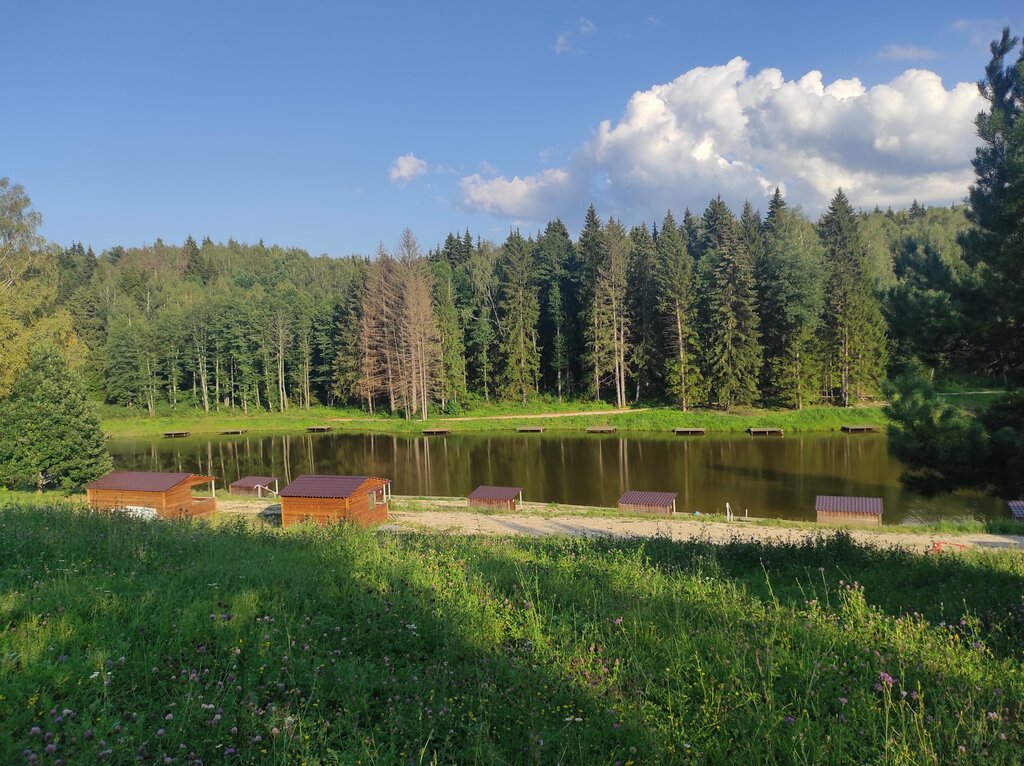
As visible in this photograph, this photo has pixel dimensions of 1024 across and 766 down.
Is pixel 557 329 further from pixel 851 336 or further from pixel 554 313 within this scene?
pixel 851 336

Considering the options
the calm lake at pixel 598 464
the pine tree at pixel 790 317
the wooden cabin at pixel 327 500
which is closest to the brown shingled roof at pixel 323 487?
the wooden cabin at pixel 327 500

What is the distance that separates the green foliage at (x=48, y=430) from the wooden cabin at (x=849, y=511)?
29.2 meters

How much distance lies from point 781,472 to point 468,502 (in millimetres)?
17196

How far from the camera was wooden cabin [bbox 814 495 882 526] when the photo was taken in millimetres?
20375

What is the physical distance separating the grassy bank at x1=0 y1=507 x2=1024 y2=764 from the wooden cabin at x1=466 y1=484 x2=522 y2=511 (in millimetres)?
17048

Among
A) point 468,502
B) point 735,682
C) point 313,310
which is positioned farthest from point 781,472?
point 313,310

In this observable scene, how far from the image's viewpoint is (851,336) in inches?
1973

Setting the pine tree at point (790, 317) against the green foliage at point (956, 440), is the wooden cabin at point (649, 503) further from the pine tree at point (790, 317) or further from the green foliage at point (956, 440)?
the pine tree at point (790, 317)

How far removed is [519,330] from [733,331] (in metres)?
20.8

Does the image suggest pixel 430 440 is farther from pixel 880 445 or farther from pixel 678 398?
pixel 880 445

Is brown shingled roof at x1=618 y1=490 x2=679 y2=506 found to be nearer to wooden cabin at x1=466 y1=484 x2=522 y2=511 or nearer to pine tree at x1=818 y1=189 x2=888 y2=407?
wooden cabin at x1=466 y1=484 x2=522 y2=511

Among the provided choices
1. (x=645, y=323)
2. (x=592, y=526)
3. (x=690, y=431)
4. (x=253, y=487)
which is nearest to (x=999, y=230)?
(x=592, y=526)

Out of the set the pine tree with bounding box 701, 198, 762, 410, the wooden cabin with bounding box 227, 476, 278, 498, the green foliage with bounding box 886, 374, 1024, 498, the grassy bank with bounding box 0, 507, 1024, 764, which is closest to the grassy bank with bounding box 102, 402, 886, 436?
the pine tree with bounding box 701, 198, 762, 410

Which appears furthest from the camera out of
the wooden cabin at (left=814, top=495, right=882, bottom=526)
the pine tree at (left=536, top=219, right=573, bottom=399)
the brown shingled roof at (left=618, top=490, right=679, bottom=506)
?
the pine tree at (left=536, top=219, right=573, bottom=399)
